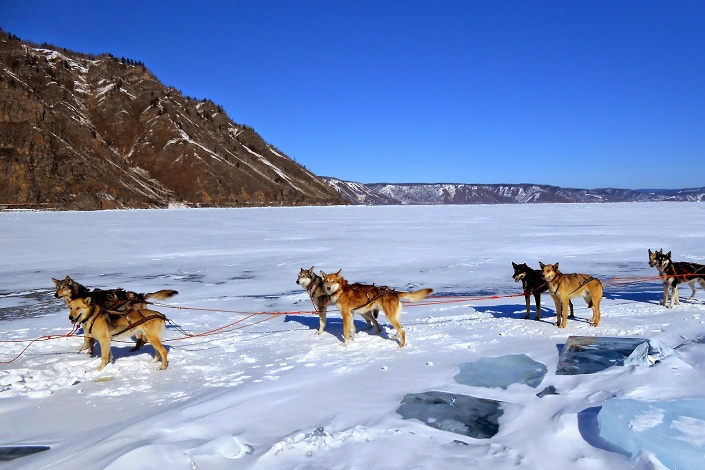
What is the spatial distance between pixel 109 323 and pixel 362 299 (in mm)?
3498

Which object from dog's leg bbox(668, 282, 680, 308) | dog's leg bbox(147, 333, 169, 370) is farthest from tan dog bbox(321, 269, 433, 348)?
dog's leg bbox(668, 282, 680, 308)

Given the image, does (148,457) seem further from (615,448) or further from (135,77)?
(135,77)

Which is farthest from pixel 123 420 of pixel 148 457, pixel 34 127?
pixel 34 127

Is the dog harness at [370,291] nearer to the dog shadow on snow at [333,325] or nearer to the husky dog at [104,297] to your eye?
the dog shadow on snow at [333,325]

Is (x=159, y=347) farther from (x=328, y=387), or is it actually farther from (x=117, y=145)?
(x=117, y=145)

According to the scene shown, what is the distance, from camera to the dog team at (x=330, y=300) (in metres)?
6.10

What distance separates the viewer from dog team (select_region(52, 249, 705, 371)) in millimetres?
6098

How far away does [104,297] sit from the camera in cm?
671

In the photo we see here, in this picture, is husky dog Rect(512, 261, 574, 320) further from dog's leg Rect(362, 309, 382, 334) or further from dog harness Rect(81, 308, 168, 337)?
dog harness Rect(81, 308, 168, 337)

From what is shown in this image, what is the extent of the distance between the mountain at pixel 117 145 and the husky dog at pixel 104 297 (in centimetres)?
7643

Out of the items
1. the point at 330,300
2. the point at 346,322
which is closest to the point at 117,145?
the point at 330,300

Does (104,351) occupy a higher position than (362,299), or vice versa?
(362,299)

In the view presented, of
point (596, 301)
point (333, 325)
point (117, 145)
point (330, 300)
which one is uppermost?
point (117, 145)

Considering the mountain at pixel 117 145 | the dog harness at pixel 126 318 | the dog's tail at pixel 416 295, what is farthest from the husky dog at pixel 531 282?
the mountain at pixel 117 145
